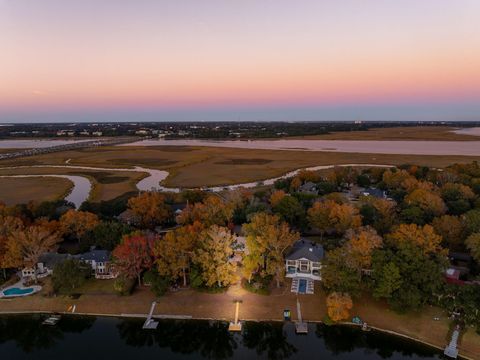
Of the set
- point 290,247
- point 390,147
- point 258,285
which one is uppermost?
point 390,147

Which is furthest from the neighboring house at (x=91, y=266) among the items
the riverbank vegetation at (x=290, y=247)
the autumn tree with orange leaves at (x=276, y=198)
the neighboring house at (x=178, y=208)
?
the autumn tree with orange leaves at (x=276, y=198)

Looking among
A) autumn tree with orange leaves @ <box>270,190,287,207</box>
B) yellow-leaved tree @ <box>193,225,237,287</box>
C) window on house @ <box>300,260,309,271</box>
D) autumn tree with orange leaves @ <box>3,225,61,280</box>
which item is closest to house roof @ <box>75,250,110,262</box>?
autumn tree with orange leaves @ <box>3,225,61,280</box>

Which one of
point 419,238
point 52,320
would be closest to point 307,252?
point 419,238

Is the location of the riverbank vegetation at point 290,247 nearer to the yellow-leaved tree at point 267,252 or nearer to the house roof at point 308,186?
the yellow-leaved tree at point 267,252

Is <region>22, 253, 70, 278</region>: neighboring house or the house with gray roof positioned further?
<region>22, 253, 70, 278</region>: neighboring house

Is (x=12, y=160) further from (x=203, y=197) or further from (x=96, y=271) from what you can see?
(x=96, y=271)

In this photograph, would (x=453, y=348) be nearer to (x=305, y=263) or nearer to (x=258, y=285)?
(x=305, y=263)

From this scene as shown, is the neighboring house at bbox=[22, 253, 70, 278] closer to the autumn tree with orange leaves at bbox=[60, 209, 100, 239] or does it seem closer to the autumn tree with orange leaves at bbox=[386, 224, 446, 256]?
the autumn tree with orange leaves at bbox=[60, 209, 100, 239]
